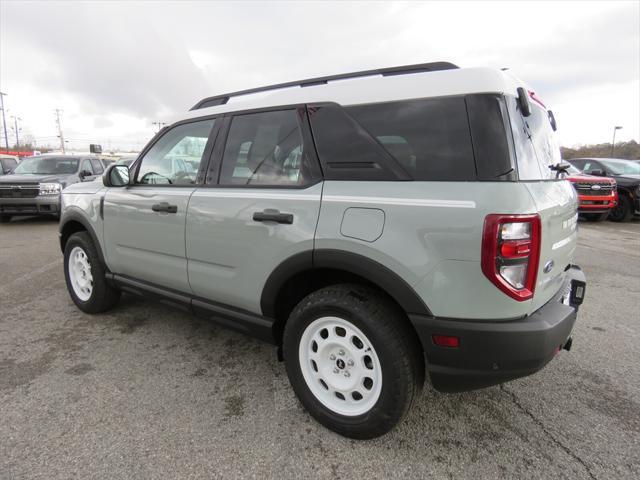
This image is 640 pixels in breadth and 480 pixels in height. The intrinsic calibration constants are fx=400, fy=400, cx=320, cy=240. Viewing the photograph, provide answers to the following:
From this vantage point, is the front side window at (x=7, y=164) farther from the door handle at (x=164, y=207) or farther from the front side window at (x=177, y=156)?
the door handle at (x=164, y=207)

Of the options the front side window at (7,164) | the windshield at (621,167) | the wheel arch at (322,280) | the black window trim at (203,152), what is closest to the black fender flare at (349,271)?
the wheel arch at (322,280)

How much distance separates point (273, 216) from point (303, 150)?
416mm

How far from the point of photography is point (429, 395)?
2.59 meters

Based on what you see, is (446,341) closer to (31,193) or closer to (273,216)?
(273,216)

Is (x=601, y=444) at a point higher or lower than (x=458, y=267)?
lower

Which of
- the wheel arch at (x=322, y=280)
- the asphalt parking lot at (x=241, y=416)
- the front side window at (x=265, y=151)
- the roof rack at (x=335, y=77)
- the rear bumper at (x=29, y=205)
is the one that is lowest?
the asphalt parking lot at (x=241, y=416)

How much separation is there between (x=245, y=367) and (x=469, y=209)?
2.02 m

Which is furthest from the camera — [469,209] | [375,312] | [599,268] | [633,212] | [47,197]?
[633,212]

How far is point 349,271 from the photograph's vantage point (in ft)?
6.71

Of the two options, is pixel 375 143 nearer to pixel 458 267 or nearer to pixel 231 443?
pixel 458 267

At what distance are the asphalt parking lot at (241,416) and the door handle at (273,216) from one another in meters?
1.16

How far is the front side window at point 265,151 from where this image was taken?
234 cm

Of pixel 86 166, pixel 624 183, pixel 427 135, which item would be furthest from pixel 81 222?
pixel 624 183

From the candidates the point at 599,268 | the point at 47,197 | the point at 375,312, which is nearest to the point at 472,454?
the point at 375,312
